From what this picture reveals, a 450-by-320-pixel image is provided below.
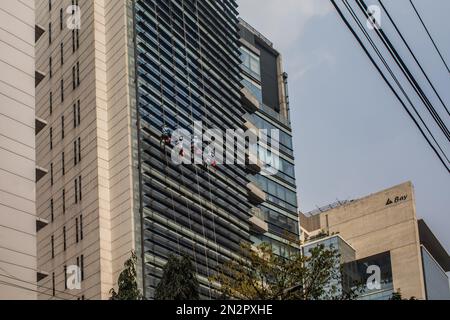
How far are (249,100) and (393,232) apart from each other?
7068cm

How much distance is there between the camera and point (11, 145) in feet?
184

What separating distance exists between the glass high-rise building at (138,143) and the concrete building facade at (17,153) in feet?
61.8

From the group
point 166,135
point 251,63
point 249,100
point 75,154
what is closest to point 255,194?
point 249,100

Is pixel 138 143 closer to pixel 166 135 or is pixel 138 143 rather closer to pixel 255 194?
Result: pixel 166 135

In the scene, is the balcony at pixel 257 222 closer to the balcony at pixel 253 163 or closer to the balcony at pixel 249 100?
the balcony at pixel 253 163

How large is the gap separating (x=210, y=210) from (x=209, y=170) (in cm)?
378

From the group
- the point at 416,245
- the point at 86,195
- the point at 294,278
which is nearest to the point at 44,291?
the point at 86,195

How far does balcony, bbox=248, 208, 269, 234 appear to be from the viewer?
→ 9539 cm

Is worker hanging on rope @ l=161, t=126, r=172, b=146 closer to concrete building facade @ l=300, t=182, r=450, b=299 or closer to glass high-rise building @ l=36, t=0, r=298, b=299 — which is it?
glass high-rise building @ l=36, t=0, r=298, b=299

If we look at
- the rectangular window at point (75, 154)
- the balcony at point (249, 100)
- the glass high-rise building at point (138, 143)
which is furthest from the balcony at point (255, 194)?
the rectangular window at point (75, 154)

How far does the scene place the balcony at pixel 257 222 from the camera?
9539cm

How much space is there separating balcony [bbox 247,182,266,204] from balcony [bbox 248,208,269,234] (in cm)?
102
